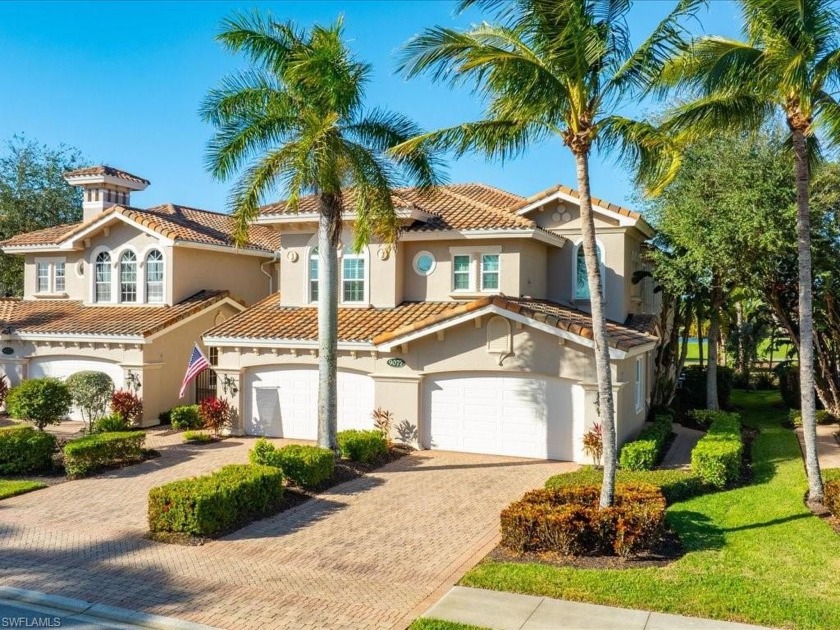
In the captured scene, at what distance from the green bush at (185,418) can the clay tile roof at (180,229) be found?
18.3ft

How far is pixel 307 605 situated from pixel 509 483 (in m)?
6.92

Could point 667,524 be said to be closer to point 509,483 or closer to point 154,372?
point 509,483

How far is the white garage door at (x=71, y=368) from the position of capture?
2191 centimetres

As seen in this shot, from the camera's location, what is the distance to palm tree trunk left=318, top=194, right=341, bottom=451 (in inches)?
608

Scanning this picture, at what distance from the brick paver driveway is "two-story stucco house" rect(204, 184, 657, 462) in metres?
2.46

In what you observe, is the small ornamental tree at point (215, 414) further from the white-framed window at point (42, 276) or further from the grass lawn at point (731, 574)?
the grass lawn at point (731, 574)

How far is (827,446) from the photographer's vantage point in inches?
718

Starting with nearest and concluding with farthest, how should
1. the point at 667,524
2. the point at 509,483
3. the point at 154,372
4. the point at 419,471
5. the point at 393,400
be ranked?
the point at 667,524 → the point at 509,483 → the point at 419,471 → the point at 393,400 → the point at 154,372

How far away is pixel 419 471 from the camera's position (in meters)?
15.7

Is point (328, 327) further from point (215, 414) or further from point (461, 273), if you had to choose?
point (215, 414)

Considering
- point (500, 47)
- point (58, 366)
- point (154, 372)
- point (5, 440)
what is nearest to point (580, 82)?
point (500, 47)

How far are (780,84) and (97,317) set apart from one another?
68.0 feet

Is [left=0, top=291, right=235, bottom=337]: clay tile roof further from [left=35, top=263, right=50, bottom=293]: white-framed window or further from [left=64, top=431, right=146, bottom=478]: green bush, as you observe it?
[left=64, top=431, right=146, bottom=478]: green bush

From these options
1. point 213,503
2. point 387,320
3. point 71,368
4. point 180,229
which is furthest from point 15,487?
point 180,229
